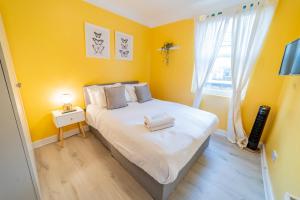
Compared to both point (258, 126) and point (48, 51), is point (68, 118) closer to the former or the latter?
point (48, 51)

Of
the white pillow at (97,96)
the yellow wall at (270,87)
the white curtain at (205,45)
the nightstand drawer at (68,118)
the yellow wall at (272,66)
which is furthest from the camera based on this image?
the white curtain at (205,45)

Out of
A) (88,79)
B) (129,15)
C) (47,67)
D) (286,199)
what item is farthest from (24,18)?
(286,199)

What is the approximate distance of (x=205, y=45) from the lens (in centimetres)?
260

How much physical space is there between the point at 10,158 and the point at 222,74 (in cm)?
323

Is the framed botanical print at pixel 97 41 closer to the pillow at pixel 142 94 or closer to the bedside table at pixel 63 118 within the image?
the pillow at pixel 142 94

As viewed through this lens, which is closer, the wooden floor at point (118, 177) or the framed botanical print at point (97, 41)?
the wooden floor at point (118, 177)

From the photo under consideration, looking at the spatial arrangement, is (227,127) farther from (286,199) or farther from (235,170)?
(286,199)

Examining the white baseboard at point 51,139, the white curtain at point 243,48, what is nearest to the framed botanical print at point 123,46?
the white baseboard at point 51,139

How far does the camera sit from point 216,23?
7.87ft

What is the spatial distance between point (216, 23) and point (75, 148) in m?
3.49

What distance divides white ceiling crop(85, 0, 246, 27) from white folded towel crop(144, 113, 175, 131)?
2306mm

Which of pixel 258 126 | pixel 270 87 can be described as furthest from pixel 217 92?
pixel 258 126

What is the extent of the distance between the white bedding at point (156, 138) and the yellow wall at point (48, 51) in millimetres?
765

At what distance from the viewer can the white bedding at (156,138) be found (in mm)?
1115
